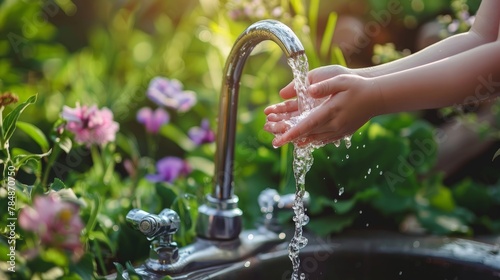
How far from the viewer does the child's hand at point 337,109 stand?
2.74 feet

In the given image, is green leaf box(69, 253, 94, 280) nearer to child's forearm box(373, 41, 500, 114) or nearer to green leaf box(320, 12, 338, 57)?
child's forearm box(373, 41, 500, 114)

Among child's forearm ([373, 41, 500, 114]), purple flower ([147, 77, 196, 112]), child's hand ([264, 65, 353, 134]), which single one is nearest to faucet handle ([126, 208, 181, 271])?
child's hand ([264, 65, 353, 134])

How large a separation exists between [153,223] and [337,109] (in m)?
0.32

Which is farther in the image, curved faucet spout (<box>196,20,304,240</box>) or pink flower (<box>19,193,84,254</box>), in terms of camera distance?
curved faucet spout (<box>196,20,304,240</box>)

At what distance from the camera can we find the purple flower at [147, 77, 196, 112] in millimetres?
1567

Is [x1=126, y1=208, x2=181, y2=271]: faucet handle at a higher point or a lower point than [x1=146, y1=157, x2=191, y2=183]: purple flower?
lower

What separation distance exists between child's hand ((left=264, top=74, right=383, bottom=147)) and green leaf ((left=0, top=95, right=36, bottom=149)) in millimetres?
354

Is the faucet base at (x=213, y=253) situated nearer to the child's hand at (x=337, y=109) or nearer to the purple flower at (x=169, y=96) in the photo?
the child's hand at (x=337, y=109)

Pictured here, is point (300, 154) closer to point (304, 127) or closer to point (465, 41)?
point (304, 127)

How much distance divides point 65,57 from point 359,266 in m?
1.44

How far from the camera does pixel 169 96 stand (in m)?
1.60

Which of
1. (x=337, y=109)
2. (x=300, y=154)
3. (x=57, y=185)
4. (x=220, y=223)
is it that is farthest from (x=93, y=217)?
(x=337, y=109)

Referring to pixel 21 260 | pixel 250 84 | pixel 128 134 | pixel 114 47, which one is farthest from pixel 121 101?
pixel 21 260

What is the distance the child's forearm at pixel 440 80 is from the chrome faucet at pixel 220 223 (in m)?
0.19
